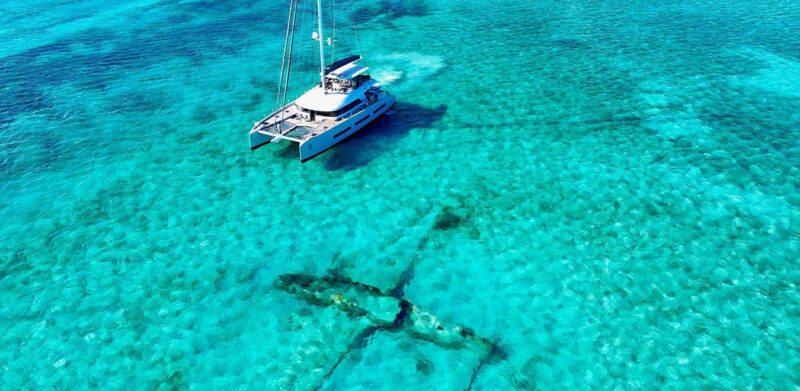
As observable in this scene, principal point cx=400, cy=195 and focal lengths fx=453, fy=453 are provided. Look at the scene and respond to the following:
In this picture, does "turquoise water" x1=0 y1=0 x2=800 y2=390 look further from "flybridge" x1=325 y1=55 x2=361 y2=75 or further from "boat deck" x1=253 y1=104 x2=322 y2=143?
"flybridge" x1=325 y1=55 x2=361 y2=75

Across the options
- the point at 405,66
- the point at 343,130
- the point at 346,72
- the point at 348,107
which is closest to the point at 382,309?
the point at 343,130

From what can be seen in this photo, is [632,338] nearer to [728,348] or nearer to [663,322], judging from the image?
[663,322]

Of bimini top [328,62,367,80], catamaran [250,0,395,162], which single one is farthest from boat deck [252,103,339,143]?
bimini top [328,62,367,80]

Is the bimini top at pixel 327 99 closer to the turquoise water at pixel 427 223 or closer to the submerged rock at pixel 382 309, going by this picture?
the turquoise water at pixel 427 223

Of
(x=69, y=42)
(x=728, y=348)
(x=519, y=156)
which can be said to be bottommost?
(x=728, y=348)

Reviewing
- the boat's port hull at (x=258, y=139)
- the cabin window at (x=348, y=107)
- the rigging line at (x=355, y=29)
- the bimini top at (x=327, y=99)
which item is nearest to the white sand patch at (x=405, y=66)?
the rigging line at (x=355, y=29)

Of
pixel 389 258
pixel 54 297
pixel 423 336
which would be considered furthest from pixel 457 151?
Answer: pixel 54 297

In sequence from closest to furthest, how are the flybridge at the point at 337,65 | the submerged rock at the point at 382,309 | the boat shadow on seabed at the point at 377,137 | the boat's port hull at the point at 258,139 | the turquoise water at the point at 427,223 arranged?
1. the turquoise water at the point at 427,223
2. the submerged rock at the point at 382,309
3. the boat's port hull at the point at 258,139
4. the boat shadow on seabed at the point at 377,137
5. the flybridge at the point at 337,65
